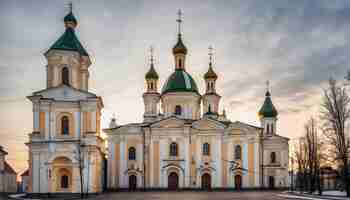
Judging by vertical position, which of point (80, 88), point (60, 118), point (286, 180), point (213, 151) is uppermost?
point (80, 88)

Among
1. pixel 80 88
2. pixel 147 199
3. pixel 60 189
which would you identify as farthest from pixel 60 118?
pixel 147 199

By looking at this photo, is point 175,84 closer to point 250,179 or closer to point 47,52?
point 250,179

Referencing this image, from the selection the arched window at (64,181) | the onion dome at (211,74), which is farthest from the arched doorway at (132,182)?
the onion dome at (211,74)

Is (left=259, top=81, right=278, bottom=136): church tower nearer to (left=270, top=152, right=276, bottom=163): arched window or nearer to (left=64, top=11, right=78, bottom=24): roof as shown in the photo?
(left=270, top=152, right=276, bottom=163): arched window

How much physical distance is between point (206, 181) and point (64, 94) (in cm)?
2249

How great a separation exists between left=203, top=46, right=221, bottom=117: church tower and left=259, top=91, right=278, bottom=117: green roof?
6741 millimetres

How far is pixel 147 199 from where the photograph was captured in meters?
35.7

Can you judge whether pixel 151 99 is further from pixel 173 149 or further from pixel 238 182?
pixel 238 182

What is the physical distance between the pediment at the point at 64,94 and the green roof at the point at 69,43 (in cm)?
402

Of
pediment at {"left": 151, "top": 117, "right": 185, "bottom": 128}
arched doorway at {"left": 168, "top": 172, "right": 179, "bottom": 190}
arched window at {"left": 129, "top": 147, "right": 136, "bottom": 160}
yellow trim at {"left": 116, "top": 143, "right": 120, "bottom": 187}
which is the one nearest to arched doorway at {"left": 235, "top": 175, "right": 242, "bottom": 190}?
arched doorway at {"left": 168, "top": 172, "right": 179, "bottom": 190}

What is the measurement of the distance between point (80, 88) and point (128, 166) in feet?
50.0

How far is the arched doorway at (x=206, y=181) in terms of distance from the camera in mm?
56844

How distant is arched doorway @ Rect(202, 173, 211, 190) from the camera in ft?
186

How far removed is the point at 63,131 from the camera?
4406 cm
